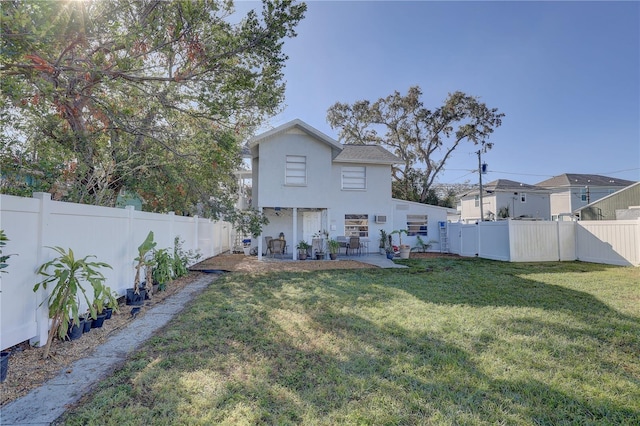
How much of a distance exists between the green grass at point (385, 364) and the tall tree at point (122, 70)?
4143 mm

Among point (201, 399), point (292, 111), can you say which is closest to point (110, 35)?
point (201, 399)

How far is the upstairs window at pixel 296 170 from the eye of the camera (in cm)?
1397

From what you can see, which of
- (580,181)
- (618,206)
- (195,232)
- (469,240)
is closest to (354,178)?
(469,240)

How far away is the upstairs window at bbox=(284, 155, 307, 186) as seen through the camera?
45.8 ft

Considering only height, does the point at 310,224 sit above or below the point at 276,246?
above

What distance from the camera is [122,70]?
4699 millimetres

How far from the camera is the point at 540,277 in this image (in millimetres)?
9414

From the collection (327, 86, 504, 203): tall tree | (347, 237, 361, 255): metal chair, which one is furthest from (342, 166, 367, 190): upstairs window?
(327, 86, 504, 203): tall tree

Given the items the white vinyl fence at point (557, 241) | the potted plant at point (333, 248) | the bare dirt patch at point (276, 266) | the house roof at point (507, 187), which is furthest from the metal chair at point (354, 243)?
the house roof at point (507, 187)

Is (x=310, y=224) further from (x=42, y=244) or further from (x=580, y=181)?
(x=580, y=181)

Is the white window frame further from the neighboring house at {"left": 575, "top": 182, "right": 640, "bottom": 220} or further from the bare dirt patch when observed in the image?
the neighboring house at {"left": 575, "top": 182, "right": 640, "bottom": 220}

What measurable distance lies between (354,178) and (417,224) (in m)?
4.94

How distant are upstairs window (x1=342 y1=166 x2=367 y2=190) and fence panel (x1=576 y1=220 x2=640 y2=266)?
10.1m

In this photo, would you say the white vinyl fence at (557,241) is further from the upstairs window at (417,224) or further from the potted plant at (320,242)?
the potted plant at (320,242)
